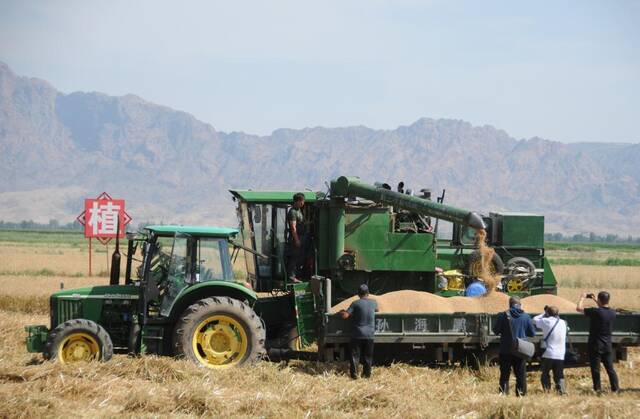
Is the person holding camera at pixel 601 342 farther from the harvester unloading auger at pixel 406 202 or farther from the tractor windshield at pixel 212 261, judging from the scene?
the tractor windshield at pixel 212 261

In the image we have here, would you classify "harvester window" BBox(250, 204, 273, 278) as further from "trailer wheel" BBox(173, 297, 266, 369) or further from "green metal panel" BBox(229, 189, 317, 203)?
"trailer wheel" BBox(173, 297, 266, 369)

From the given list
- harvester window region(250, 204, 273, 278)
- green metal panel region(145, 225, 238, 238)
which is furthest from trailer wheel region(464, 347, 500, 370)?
green metal panel region(145, 225, 238, 238)

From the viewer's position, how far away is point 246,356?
14.2 metres

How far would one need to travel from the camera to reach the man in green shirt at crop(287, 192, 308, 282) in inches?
653

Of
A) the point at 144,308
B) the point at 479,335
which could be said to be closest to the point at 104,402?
the point at 144,308

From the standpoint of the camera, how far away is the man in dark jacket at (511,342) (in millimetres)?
12938

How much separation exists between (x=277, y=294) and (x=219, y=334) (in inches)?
108

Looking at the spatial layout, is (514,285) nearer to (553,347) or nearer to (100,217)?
(553,347)

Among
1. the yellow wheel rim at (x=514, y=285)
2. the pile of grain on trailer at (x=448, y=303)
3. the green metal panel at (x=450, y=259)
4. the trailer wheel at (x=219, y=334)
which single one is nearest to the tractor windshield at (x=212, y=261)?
the trailer wheel at (x=219, y=334)

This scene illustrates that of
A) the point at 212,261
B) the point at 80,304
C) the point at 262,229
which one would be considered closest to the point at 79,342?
the point at 80,304

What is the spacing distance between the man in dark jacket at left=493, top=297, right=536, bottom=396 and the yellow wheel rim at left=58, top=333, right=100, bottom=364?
582 cm

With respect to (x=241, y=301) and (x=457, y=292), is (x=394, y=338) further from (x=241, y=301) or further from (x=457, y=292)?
(x=457, y=292)

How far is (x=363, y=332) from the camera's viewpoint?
14.2 m

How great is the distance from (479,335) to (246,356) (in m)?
3.67
